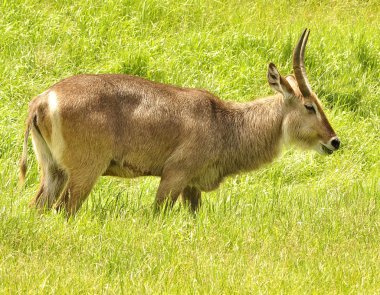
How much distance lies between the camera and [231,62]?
11125 mm

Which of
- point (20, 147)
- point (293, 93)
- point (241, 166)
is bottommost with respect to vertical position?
point (20, 147)

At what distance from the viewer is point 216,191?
8547 mm

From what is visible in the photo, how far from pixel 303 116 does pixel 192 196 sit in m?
1.13

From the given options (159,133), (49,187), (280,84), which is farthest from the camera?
(280,84)

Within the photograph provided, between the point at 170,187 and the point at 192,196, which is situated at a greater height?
the point at 170,187

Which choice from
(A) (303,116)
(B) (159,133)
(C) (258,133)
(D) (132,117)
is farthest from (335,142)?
(D) (132,117)

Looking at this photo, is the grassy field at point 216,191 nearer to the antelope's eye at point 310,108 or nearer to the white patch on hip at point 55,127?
the white patch on hip at point 55,127

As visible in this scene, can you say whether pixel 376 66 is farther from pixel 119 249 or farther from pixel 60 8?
pixel 119 249

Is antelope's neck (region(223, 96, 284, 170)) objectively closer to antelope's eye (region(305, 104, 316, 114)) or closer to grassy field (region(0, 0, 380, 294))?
antelope's eye (region(305, 104, 316, 114))

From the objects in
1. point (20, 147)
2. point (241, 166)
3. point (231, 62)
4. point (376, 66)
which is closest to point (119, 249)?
point (241, 166)

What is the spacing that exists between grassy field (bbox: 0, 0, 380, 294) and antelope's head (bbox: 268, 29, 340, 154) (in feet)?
1.54

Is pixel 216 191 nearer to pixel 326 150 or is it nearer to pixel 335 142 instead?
pixel 326 150

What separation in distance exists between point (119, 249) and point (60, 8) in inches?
254

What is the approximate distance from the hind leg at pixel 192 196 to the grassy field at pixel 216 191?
0.31 feet
